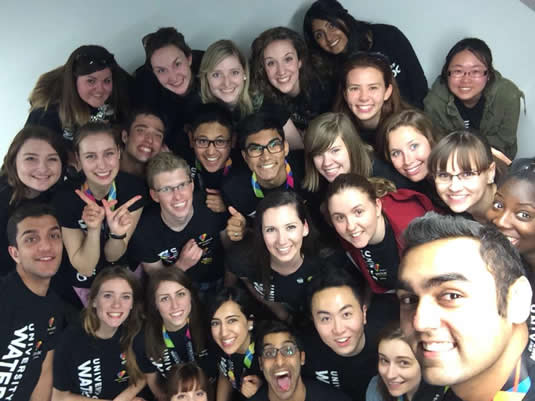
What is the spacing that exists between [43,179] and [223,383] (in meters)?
0.82

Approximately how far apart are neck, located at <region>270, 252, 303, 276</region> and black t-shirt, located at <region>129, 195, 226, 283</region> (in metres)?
0.22

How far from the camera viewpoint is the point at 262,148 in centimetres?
168

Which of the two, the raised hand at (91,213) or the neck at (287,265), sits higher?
the raised hand at (91,213)

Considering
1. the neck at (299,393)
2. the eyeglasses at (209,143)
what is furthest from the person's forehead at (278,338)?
the eyeglasses at (209,143)

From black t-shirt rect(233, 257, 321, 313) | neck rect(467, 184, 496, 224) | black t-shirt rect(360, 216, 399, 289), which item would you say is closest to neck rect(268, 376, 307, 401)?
black t-shirt rect(233, 257, 321, 313)

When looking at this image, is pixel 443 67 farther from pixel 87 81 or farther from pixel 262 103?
pixel 87 81

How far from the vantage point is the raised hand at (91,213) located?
165 centimetres

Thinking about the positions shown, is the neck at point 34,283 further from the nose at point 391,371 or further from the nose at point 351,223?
the nose at point 391,371

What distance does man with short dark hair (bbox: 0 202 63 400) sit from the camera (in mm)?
1502

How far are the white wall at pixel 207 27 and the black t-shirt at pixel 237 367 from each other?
0.90 metres

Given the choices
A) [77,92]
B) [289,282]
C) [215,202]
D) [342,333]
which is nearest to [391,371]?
[342,333]

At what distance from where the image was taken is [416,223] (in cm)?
111

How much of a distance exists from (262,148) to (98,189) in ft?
1.66

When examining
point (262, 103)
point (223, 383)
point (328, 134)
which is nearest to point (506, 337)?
point (328, 134)
